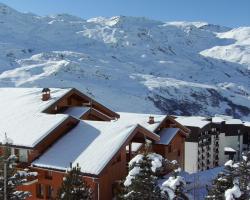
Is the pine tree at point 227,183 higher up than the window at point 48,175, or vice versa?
the pine tree at point 227,183

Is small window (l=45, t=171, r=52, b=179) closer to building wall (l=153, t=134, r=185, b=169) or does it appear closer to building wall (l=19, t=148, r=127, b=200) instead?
building wall (l=19, t=148, r=127, b=200)

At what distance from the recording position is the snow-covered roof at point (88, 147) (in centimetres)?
2879

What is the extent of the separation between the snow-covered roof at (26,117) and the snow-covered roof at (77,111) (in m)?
1.53

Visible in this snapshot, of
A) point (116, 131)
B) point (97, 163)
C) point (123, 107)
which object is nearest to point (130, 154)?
point (116, 131)

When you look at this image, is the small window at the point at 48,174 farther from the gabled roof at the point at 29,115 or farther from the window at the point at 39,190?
the gabled roof at the point at 29,115

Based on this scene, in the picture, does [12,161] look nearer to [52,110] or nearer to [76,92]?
[52,110]

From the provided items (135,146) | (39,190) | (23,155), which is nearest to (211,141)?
(135,146)

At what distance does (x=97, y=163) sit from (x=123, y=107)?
515 ft

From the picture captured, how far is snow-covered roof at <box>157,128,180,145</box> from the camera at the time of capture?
1652 inches

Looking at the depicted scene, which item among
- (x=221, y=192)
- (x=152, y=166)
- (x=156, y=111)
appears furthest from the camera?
(x=156, y=111)

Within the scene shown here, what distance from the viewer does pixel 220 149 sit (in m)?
86.1

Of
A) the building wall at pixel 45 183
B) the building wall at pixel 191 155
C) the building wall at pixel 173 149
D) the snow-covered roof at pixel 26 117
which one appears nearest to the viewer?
the building wall at pixel 45 183

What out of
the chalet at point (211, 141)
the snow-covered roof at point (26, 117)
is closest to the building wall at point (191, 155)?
the chalet at point (211, 141)

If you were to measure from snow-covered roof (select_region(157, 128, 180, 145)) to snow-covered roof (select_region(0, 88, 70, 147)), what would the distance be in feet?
34.9
